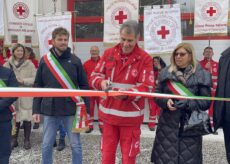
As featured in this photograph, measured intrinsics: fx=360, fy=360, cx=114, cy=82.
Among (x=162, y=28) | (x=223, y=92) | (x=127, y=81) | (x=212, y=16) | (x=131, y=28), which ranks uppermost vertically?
(x=212, y=16)

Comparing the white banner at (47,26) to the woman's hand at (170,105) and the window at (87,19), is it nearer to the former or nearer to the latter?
the window at (87,19)

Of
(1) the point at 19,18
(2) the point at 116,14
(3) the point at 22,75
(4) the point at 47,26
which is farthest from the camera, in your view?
(1) the point at 19,18

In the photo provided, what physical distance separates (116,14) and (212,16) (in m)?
1.86

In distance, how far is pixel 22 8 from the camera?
7.39 meters

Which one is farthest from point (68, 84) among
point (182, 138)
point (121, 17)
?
point (121, 17)

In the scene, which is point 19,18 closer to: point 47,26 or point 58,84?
point 47,26

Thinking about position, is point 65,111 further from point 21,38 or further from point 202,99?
point 21,38

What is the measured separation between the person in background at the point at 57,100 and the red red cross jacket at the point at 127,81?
0.70 m

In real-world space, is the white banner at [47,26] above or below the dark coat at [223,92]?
above

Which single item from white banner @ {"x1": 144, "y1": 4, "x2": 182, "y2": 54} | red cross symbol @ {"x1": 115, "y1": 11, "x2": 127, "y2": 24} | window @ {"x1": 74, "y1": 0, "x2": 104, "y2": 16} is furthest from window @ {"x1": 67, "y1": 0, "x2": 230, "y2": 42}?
white banner @ {"x1": 144, "y1": 4, "x2": 182, "y2": 54}

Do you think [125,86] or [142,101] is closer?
[125,86]

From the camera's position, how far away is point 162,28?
701 cm

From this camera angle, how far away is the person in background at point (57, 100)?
164 inches

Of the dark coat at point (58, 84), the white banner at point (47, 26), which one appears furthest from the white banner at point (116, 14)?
the dark coat at point (58, 84)
